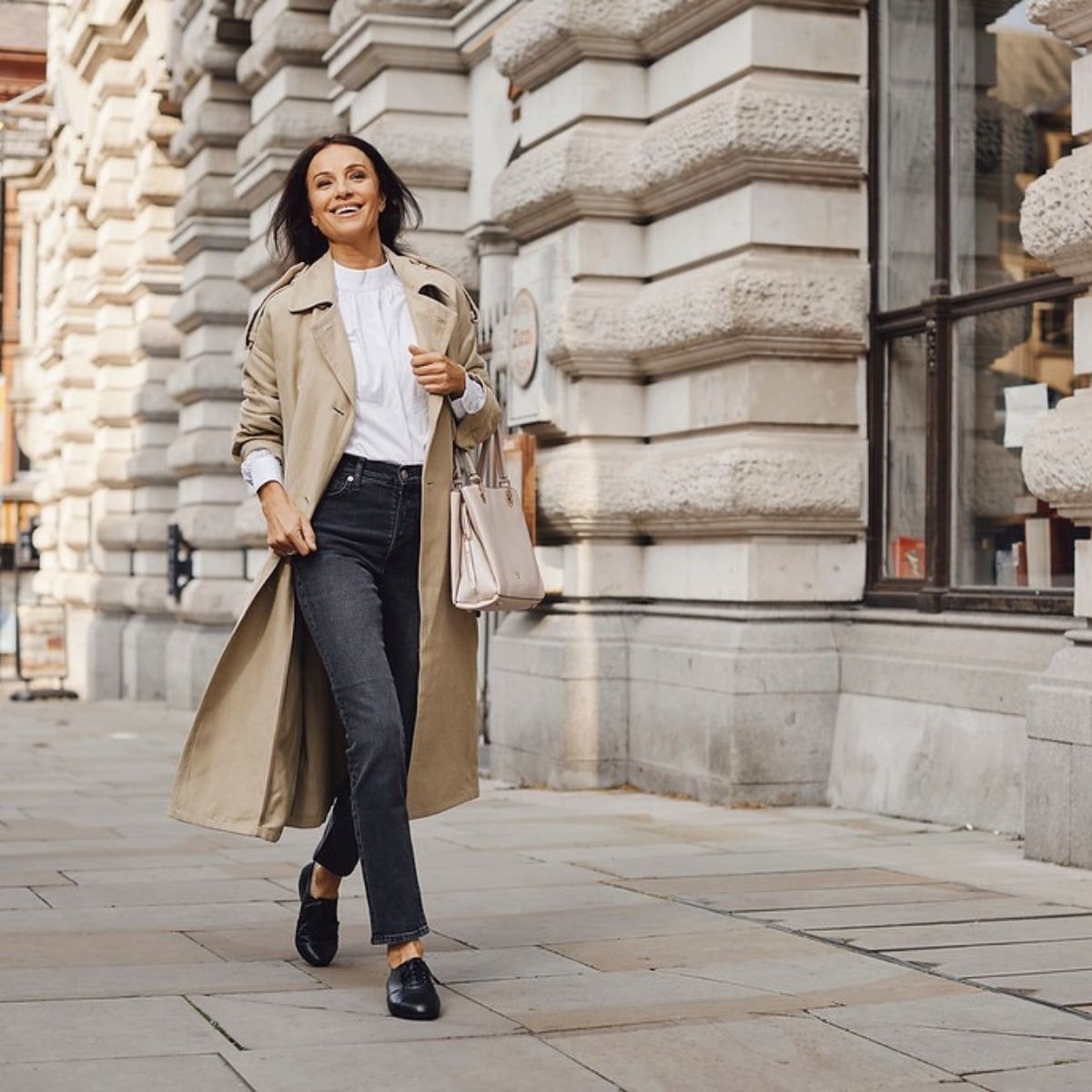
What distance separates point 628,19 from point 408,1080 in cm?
669

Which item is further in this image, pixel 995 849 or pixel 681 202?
pixel 681 202

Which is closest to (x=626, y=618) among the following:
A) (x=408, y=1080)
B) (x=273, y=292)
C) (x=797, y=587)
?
(x=797, y=587)

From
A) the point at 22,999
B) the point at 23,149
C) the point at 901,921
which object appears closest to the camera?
the point at 22,999

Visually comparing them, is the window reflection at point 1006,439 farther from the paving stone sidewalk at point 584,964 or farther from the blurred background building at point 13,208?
the blurred background building at point 13,208

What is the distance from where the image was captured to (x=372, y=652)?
4.98 metres

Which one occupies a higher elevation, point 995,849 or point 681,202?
point 681,202

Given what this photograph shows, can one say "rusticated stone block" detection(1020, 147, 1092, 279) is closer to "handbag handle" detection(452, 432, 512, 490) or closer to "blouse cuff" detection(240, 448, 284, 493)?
"handbag handle" detection(452, 432, 512, 490)

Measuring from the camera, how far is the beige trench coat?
5.12m

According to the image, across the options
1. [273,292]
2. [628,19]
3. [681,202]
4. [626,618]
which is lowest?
[626,618]

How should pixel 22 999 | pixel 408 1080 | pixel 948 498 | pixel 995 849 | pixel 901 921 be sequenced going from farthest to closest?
pixel 948 498, pixel 995 849, pixel 901 921, pixel 22 999, pixel 408 1080

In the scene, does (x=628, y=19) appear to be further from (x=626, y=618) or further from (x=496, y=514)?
(x=496, y=514)

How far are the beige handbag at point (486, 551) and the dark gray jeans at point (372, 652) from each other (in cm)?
11

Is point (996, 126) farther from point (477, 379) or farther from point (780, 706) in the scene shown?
point (477, 379)

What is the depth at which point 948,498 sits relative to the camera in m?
8.88
